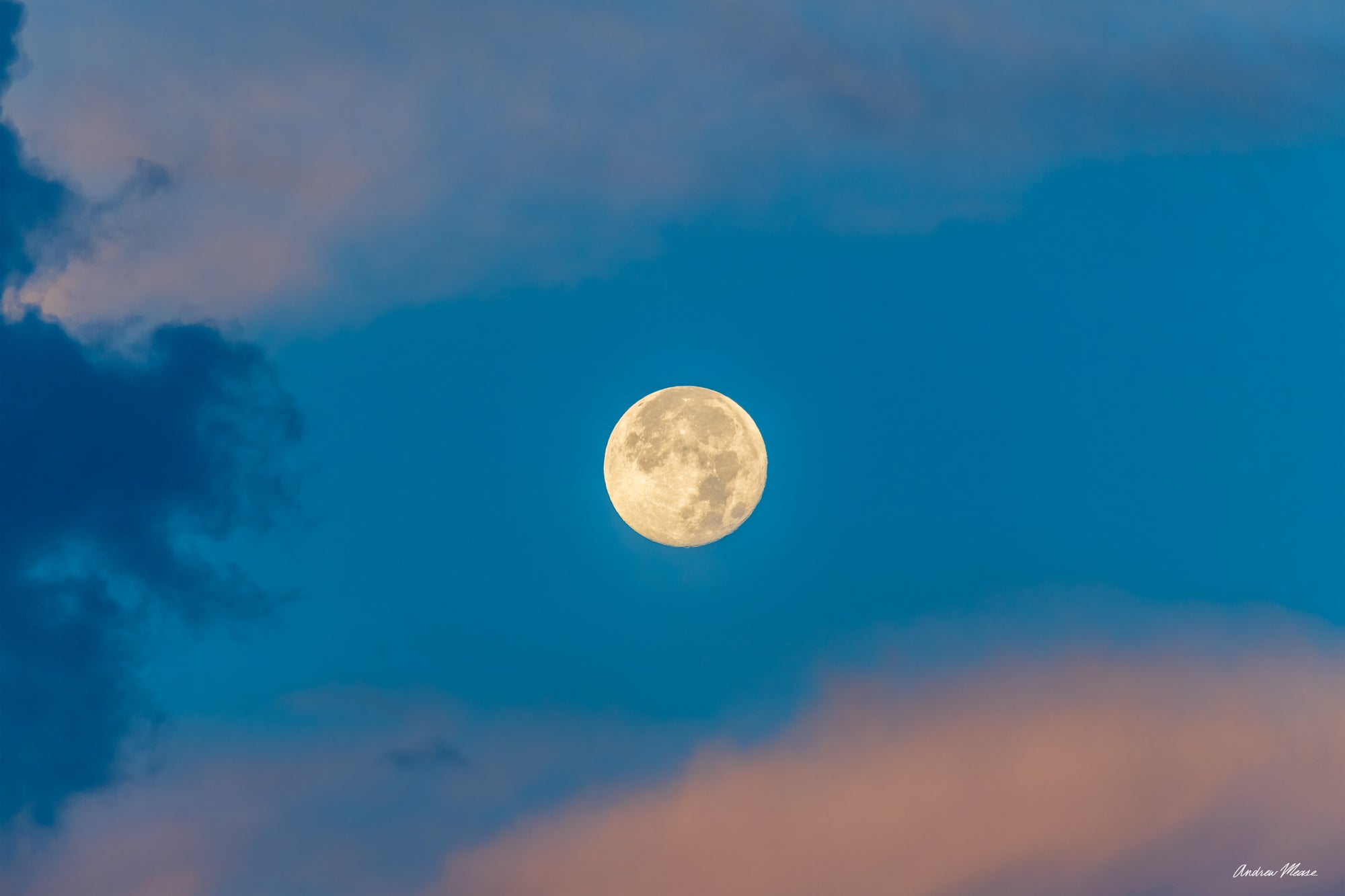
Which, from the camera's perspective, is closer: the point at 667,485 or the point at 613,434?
the point at 667,485

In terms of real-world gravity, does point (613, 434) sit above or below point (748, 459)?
above

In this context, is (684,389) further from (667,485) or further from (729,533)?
(729,533)

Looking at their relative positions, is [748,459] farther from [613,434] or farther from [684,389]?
[613,434]

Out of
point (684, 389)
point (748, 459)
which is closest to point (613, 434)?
point (684, 389)

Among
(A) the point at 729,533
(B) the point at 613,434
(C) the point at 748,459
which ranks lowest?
(A) the point at 729,533

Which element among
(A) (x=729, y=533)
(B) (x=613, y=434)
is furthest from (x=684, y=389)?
(A) (x=729, y=533)

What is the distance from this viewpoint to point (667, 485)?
27.9 metres

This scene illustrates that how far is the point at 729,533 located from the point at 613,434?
6.78 meters

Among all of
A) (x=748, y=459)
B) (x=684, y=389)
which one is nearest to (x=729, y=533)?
(x=748, y=459)

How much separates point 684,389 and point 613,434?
3.80 metres

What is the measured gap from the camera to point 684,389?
2942cm

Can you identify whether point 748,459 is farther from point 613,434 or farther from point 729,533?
point 613,434

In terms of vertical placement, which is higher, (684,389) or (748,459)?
(684,389)

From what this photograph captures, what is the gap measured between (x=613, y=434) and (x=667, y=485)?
13.1 ft
